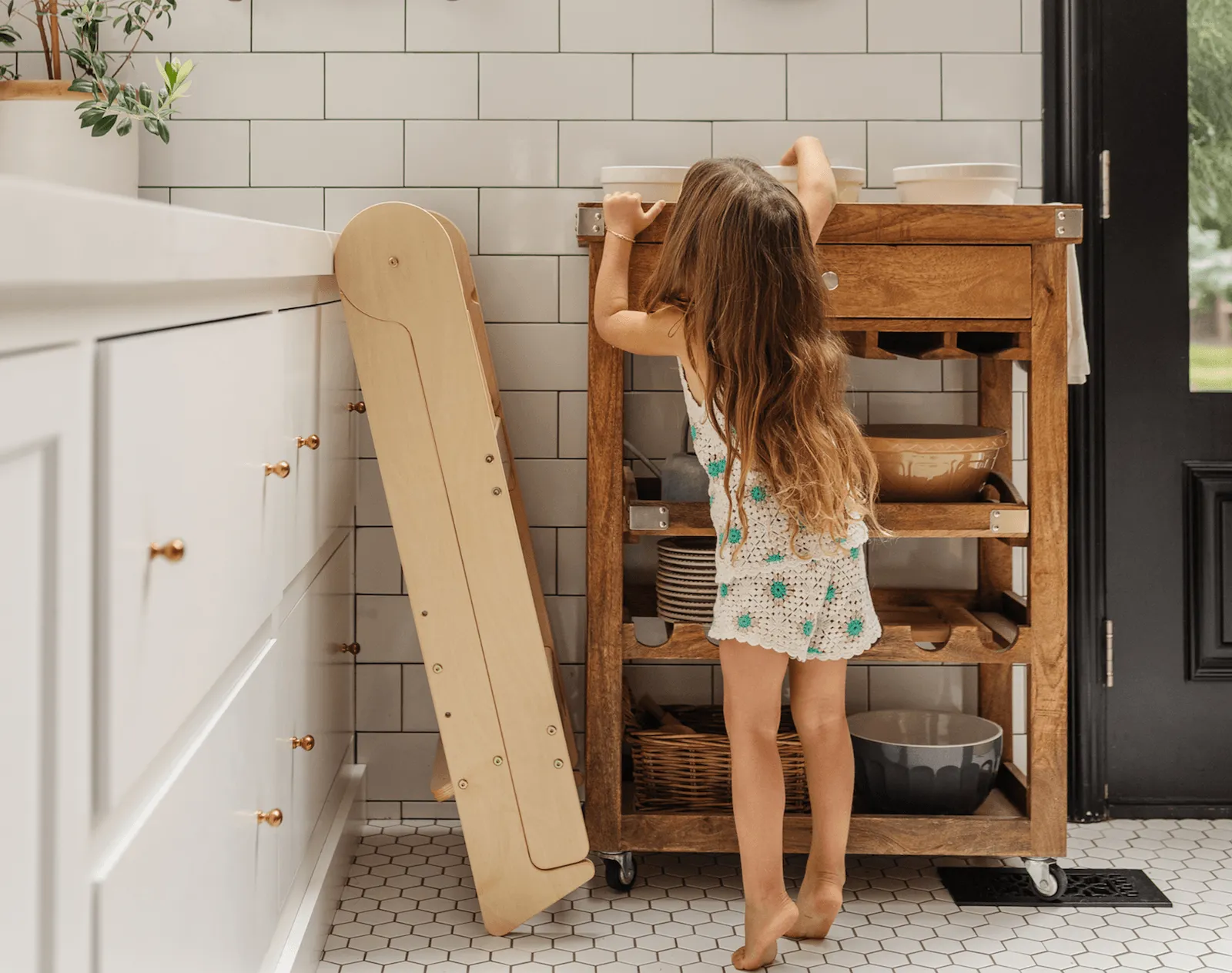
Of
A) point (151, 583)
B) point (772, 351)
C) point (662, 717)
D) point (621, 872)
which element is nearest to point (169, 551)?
point (151, 583)

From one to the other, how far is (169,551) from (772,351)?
42.3 inches

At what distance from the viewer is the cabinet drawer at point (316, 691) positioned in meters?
1.71

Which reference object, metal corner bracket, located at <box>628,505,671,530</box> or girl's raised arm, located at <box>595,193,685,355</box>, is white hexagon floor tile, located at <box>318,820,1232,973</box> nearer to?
metal corner bracket, located at <box>628,505,671,530</box>

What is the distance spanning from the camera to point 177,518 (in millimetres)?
1094

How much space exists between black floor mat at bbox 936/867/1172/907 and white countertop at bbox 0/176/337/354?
1661 millimetres

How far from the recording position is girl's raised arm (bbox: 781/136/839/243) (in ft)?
6.62

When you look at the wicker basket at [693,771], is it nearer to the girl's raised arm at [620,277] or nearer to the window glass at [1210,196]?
the girl's raised arm at [620,277]

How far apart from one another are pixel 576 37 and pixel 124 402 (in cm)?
172

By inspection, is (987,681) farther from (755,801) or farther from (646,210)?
(646,210)

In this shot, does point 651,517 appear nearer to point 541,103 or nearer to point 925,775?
point 925,775

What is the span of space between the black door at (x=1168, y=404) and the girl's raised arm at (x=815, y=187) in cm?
72

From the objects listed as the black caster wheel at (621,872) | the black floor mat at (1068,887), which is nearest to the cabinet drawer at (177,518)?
the black caster wheel at (621,872)

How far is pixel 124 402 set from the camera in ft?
3.10

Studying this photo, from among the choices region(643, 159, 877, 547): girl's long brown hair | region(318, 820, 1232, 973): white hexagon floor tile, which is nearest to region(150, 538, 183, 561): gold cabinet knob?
region(643, 159, 877, 547): girl's long brown hair
